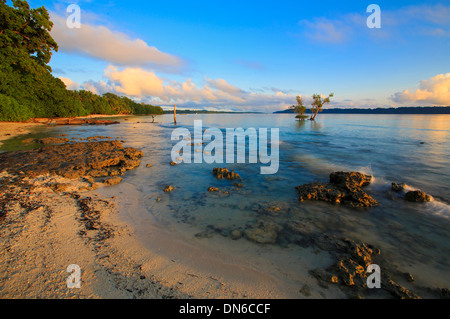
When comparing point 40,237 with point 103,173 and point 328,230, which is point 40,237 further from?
point 328,230

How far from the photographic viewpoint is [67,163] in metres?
10.9

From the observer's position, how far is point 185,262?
4156mm

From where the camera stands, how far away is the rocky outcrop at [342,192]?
24.7ft

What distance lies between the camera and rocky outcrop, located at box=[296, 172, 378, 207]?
7527mm

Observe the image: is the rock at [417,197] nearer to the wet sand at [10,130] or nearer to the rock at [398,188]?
the rock at [398,188]

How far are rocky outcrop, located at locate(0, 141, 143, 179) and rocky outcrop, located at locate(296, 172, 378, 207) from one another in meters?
9.82

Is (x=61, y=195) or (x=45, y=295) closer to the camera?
(x=45, y=295)

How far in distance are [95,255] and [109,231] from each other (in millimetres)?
1124

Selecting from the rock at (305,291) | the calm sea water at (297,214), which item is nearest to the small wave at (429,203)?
the calm sea water at (297,214)

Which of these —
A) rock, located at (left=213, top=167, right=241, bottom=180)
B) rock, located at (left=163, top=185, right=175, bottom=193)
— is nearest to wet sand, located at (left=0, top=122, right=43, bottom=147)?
rock, located at (left=163, top=185, right=175, bottom=193)

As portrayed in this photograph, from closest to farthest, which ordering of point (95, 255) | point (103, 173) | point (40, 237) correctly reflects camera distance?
point (95, 255) < point (40, 237) < point (103, 173)

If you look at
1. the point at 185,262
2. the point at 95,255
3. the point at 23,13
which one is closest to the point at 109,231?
the point at 95,255

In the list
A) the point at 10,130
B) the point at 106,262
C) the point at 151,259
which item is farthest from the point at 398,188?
the point at 10,130

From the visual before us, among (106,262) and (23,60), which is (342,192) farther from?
(23,60)
